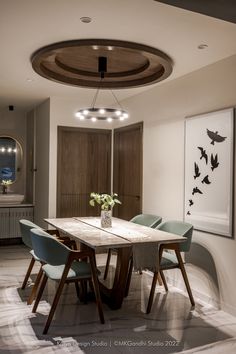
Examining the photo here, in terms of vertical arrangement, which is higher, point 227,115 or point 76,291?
point 227,115

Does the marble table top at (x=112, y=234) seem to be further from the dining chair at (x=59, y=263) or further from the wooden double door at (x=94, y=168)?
the wooden double door at (x=94, y=168)

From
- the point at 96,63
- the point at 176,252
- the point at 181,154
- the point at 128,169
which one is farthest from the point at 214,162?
the point at 128,169

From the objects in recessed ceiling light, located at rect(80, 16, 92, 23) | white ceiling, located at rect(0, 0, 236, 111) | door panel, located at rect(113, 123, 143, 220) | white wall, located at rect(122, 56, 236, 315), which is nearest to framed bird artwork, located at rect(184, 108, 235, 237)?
white wall, located at rect(122, 56, 236, 315)

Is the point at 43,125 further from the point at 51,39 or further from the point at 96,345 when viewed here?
the point at 96,345

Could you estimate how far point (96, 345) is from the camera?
2.69 m

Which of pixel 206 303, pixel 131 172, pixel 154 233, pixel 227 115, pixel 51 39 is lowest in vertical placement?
pixel 206 303

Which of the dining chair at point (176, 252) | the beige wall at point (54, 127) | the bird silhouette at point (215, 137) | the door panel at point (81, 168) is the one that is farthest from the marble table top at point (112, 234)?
the door panel at point (81, 168)

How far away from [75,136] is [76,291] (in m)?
2.72

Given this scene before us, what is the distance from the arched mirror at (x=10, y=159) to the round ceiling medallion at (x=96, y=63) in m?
3.03

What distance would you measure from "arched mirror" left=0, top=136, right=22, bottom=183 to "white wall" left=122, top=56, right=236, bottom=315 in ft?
8.77

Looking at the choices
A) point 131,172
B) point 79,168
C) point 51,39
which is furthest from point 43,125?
point 51,39

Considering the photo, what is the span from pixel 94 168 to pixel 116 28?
3.28 m

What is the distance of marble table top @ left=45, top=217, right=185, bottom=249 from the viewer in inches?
118

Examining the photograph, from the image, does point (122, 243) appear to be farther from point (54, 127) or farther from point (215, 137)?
point (54, 127)
